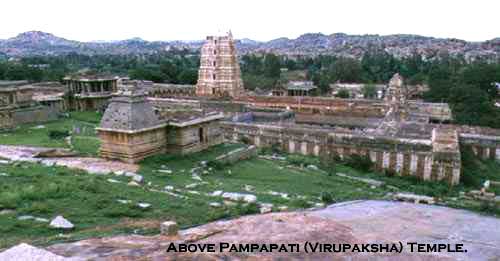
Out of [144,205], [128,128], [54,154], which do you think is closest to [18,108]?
[54,154]

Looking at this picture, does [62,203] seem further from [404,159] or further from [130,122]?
[404,159]

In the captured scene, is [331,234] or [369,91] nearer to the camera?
[331,234]

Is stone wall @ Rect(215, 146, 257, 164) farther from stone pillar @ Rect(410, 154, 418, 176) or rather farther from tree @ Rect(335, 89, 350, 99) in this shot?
tree @ Rect(335, 89, 350, 99)

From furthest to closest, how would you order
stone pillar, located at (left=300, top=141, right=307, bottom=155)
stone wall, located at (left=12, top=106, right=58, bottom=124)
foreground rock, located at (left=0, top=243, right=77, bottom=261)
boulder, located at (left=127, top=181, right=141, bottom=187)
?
stone pillar, located at (left=300, top=141, right=307, bottom=155) < stone wall, located at (left=12, top=106, right=58, bottom=124) < boulder, located at (left=127, top=181, right=141, bottom=187) < foreground rock, located at (left=0, top=243, right=77, bottom=261)

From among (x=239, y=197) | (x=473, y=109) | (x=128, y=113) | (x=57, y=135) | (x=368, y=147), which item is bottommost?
(x=368, y=147)

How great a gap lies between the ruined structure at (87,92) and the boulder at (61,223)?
29537 millimetres

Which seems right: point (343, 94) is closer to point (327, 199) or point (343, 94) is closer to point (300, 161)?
point (300, 161)

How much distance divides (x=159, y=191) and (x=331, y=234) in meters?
7.15

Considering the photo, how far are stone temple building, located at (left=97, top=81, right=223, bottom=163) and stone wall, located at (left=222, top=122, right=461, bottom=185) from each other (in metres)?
10.3

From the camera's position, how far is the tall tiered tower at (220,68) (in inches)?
1998

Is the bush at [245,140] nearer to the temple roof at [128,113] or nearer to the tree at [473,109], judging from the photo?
the temple roof at [128,113]

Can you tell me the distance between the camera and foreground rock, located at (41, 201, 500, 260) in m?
9.09

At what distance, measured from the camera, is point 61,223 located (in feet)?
37.0

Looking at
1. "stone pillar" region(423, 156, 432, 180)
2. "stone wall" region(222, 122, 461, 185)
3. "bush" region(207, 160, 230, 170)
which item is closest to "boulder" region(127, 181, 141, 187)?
"bush" region(207, 160, 230, 170)
